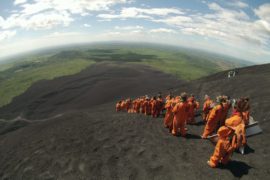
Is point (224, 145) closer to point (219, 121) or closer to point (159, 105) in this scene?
point (219, 121)

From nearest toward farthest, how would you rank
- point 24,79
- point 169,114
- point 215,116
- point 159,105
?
1. point 215,116
2. point 169,114
3. point 159,105
4. point 24,79

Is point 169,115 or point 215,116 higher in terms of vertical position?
point 215,116

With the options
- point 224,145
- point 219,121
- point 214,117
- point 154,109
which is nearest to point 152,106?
point 154,109

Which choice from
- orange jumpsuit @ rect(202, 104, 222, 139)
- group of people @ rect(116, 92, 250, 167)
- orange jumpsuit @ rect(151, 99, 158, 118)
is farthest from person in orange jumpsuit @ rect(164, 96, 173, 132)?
orange jumpsuit @ rect(151, 99, 158, 118)

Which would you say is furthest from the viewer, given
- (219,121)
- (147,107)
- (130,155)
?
(147,107)

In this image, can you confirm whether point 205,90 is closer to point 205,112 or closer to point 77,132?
point 205,112

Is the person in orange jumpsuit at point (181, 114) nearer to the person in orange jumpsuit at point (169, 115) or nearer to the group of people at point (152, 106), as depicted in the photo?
the person in orange jumpsuit at point (169, 115)

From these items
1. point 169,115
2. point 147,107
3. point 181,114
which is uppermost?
point 181,114
